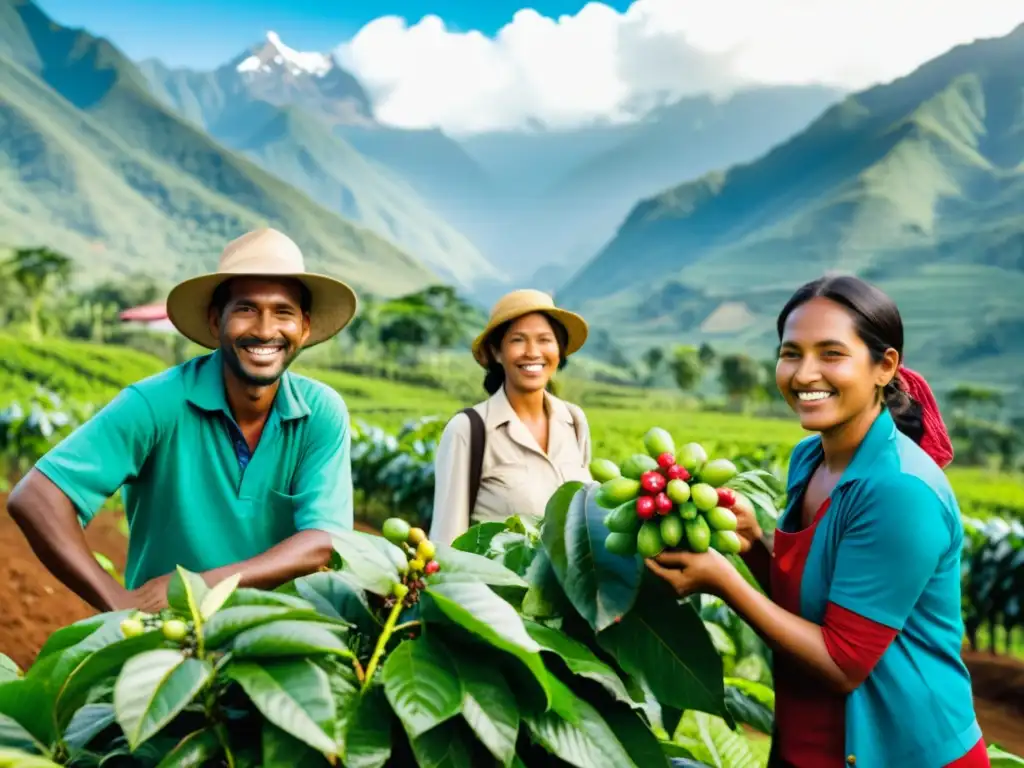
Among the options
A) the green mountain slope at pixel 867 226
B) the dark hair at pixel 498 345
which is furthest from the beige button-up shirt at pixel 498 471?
the green mountain slope at pixel 867 226

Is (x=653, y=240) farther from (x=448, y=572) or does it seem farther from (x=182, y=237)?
(x=448, y=572)

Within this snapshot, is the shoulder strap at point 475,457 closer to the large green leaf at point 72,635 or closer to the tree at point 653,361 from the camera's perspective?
the large green leaf at point 72,635

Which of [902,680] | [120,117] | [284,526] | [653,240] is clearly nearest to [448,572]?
[902,680]

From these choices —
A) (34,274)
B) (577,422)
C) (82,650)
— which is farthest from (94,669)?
(34,274)

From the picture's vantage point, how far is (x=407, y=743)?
0.81 meters

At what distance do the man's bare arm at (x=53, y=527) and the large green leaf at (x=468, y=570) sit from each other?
2.79 ft

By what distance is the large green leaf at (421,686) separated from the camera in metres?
0.73

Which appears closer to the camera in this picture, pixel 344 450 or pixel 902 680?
pixel 902 680

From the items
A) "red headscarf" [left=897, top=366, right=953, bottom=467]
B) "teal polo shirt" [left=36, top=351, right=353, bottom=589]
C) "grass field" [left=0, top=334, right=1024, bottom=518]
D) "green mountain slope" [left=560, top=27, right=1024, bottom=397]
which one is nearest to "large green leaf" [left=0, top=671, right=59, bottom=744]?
"teal polo shirt" [left=36, top=351, right=353, bottom=589]

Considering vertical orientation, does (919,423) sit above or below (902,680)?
above

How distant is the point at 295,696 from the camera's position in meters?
0.72

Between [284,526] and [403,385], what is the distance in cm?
842

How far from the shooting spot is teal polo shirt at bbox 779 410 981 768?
0.94 metres

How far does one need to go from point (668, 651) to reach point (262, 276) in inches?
42.6
